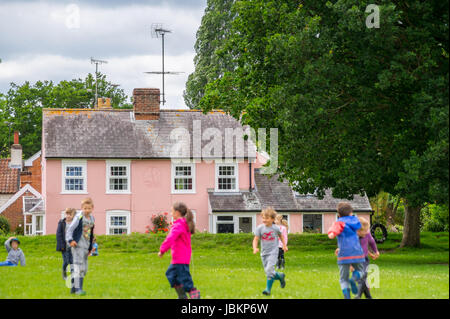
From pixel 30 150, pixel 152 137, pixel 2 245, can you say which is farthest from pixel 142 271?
pixel 30 150

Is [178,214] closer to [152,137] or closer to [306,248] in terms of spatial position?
[306,248]

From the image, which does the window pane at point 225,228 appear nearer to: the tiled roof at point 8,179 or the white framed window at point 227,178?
the white framed window at point 227,178

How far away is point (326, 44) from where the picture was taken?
2305 cm

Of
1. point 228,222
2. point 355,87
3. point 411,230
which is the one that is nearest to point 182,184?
point 228,222

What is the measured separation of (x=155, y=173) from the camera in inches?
1721

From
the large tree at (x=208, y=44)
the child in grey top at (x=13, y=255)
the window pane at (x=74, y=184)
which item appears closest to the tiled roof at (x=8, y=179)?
the large tree at (x=208, y=44)

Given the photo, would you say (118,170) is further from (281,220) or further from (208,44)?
(281,220)

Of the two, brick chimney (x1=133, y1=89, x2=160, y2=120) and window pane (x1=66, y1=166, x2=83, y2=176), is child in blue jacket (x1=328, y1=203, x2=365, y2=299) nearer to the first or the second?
window pane (x1=66, y1=166, x2=83, y2=176)

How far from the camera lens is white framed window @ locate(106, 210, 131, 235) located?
141 feet

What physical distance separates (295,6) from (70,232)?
14051mm

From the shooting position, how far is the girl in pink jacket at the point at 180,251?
12.5 m

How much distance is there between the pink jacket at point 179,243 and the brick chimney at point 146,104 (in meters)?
33.2

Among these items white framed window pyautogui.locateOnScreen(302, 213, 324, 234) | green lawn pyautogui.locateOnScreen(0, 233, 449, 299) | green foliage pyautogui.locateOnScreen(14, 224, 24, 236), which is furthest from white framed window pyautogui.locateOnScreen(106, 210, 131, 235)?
white framed window pyautogui.locateOnScreen(302, 213, 324, 234)

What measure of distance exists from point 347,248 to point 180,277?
2999mm
